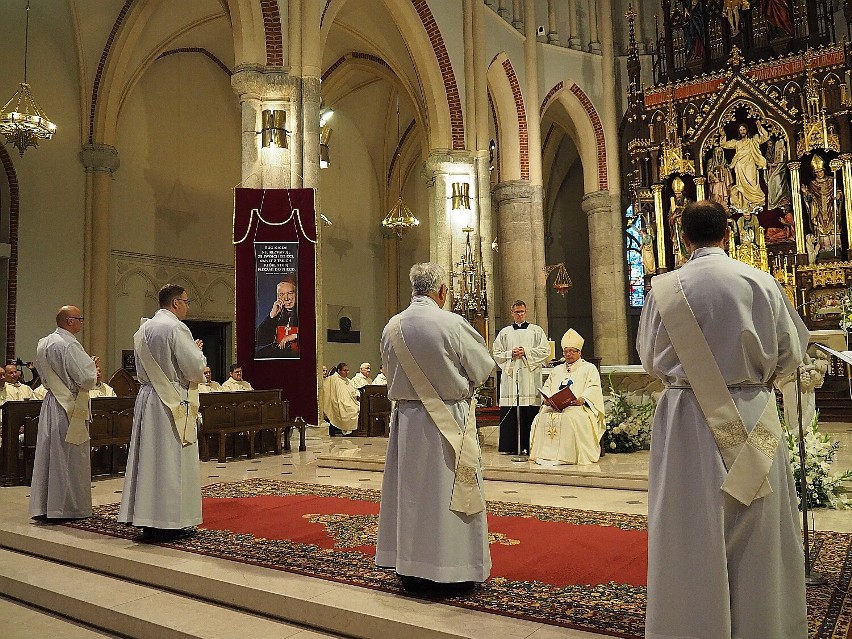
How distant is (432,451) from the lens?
363 cm

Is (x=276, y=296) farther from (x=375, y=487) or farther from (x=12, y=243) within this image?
(x=12, y=243)

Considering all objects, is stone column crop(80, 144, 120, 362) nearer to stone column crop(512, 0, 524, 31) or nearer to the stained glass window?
stone column crop(512, 0, 524, 31)

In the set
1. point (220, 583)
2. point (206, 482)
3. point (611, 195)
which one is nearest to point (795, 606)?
point (220, 583)

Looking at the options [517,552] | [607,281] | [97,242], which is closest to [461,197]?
[607,281]

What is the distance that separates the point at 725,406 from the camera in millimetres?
2660

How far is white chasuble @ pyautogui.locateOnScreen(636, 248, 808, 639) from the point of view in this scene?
2.55 m

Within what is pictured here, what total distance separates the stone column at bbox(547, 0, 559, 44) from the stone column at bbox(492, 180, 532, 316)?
12.5ft

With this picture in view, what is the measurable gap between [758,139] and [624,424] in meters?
8.37

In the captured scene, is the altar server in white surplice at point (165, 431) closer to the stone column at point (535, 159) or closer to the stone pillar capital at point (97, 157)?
the stone pillar capital at point (97, 157)

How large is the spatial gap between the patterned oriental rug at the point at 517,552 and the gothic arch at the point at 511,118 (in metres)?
11.6

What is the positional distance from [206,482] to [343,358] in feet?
40.8

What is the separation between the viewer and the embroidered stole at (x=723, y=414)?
2576 millimetres

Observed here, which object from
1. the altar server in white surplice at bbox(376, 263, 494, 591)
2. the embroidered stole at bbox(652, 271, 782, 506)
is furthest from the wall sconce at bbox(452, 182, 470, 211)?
the embroidered stole at bbox(652, 271, 782, 506)

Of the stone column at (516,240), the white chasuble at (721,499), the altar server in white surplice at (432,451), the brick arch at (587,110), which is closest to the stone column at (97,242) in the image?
the stone column at (516,240)
